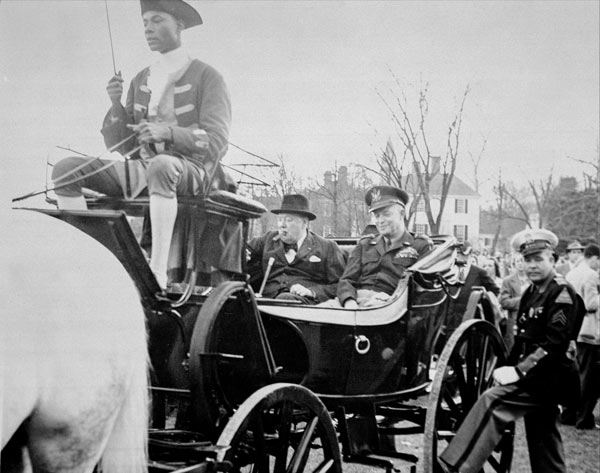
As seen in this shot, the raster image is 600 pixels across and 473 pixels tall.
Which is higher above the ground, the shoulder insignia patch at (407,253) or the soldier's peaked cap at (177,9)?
the soldier's peaked cap at (177,9)

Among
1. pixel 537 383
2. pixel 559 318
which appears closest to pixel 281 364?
pixel 537 383

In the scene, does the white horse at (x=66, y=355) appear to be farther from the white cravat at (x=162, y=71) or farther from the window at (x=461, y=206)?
the window at (x=461, y=206)

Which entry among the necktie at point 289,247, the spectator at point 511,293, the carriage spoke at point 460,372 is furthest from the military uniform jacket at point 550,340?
the spectator at point 511,293

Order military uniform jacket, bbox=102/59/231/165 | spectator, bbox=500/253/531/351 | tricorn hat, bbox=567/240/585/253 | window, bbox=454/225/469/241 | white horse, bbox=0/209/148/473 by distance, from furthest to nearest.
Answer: spectator, bbox=500/253/531/351
tricorn hat, bbox=567/240/585/253
window, bbox=454/225/469/241
military uniform jacket, bbox=102/59/231/165
white horse, bbox=0/209/148/473

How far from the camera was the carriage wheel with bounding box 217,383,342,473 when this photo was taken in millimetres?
1875

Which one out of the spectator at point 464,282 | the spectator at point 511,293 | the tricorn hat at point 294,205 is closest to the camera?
the tricorn hat at point 294,205

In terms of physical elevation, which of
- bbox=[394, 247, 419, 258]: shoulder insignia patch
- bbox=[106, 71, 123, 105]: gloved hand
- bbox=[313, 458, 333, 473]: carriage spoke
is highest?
bbox=[106, 71, 123, 105]: gloved hand

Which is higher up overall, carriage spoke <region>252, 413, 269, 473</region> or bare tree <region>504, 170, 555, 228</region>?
bare tree <region>504, 170, 555, 228</region>

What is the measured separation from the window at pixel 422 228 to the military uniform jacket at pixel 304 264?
598mm

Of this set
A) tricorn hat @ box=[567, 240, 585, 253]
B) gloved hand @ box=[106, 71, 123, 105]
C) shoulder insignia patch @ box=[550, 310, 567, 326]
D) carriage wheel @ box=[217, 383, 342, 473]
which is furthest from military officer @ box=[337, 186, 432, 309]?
tricorn hat @ box=[567, 240, 585, 253]

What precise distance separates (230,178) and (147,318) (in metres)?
0.52

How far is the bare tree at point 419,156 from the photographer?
2504 millimetres

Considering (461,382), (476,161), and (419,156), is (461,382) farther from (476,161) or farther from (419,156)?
(419,156)

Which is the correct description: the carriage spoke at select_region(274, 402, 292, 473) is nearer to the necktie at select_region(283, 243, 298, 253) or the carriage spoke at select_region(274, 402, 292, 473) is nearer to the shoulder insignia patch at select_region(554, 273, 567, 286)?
the necktie at select_region(283, 243, 298, 253)
